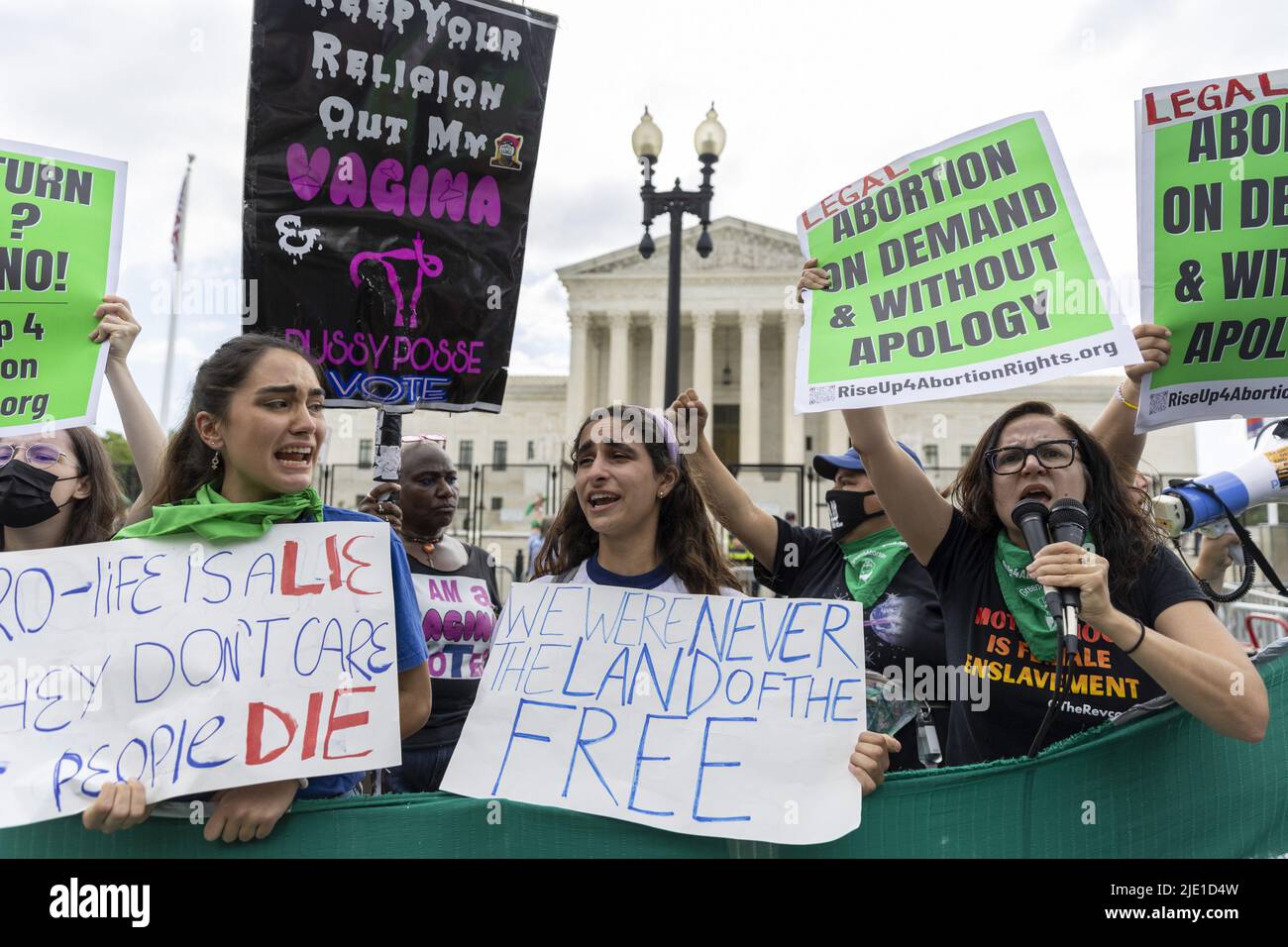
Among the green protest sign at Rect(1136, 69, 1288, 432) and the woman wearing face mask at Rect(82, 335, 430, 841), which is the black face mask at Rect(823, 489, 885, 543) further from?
the woman wearing face mask at Rect(82, 335, 430, 841)

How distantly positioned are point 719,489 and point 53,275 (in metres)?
2.08

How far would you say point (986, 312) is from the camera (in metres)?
2.16

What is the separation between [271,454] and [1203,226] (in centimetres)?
243

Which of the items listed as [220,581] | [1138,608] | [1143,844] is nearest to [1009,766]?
[1143,844]

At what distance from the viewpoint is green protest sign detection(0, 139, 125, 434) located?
87.5 inches

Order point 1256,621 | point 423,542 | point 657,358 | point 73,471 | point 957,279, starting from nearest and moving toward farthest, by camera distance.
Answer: point 957,279 < point 73,471 < point 423,542 < point 1256,621 < point 657,358

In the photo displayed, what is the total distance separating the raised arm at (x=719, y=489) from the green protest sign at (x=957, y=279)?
525 mm

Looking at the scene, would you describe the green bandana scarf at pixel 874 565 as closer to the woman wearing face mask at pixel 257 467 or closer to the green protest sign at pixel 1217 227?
the green protest sign at pixel 1217 227

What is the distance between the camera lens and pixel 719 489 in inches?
108

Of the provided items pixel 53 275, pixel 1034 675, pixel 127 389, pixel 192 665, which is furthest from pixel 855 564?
pixel 53 275

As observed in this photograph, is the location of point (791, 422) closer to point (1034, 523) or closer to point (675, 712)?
point (1034, 523)

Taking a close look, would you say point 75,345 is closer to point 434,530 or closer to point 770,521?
point 434,530

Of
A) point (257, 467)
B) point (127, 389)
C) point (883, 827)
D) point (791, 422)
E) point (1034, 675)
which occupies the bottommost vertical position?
Answer: point (883, 827)

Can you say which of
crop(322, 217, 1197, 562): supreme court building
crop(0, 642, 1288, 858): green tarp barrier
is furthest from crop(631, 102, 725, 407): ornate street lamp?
crop(322, 217, 1197, 562): supreme court building
